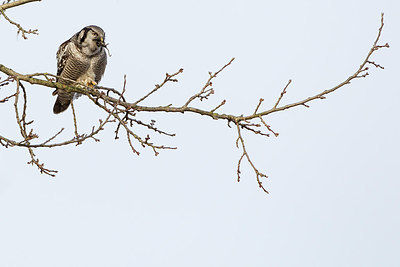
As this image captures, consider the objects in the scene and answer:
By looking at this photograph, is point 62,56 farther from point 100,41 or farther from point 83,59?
point 100,41

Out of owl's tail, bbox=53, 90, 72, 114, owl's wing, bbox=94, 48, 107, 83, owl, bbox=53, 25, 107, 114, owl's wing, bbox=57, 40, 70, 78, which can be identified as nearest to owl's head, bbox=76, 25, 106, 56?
owl, bbox=53, 25, 107, 114

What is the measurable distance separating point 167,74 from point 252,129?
844 mm

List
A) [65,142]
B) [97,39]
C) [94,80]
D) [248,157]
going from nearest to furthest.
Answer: [248,157], [65,142], [97,39], [94,80]

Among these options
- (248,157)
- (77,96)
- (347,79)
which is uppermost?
(77,96)

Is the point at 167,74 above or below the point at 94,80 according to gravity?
below

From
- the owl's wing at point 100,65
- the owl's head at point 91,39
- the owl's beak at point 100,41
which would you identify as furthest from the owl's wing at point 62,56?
the owl's beak at point 100,41

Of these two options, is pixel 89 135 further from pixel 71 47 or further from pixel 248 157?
pixel 71 47

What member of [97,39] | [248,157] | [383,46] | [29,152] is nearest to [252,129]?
[248,157]

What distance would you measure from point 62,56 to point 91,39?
67 centimetres

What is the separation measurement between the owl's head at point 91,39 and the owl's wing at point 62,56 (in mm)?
320

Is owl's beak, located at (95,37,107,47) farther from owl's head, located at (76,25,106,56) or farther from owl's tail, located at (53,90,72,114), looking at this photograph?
owl's tail, located at (53,90,72,114)

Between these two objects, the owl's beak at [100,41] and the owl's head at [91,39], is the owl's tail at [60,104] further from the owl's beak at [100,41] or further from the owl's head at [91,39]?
the owl's beak at [100,41]

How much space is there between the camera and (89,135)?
4.92 m

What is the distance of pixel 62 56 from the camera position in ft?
26.0
